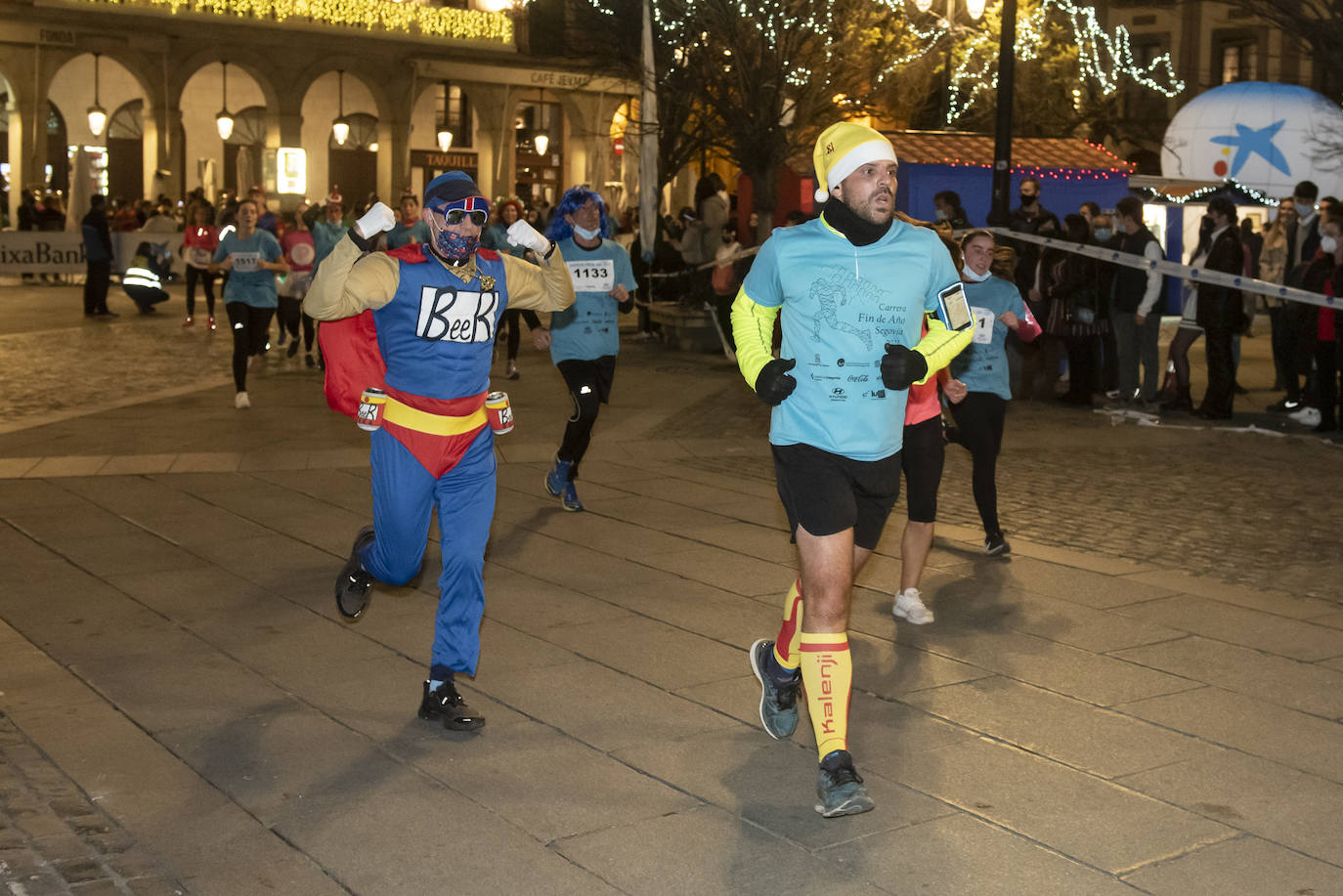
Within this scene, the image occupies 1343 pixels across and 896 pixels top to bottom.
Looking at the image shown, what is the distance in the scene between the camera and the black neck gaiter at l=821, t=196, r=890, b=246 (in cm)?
473

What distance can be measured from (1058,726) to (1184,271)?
866 cm

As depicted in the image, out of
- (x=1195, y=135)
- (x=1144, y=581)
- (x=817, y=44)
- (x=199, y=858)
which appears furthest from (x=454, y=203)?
(x=1195, y=135)

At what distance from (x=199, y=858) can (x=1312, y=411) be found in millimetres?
11908

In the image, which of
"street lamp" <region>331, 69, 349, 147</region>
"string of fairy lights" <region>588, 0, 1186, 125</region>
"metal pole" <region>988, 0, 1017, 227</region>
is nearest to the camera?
"metal pole" <region>988, 0, 1017, 227</region>

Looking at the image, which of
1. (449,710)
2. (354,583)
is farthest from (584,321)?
(449,710)

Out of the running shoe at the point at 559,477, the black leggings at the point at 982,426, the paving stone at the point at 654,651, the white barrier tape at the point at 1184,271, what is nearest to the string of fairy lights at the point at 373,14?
the white barrier tape at the point at 1184,271

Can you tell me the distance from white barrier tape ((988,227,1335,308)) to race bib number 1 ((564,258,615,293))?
4493 millimetres

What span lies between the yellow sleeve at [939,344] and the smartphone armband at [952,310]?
15mm

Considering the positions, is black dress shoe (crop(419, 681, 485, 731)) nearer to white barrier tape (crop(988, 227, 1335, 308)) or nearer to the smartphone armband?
the smartphone armband

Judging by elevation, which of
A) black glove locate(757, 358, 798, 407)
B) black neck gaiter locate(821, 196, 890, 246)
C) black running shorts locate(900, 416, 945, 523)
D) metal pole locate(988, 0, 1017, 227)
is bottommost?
black running shorts locate(900, 416, 945, 523)

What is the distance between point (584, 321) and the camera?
9.57 m

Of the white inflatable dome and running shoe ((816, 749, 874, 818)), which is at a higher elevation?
the white inflatable dome

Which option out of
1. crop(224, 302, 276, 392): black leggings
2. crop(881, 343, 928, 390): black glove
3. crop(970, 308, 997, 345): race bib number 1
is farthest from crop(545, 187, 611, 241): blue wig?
crop(881, 343, 928, 390): black glove

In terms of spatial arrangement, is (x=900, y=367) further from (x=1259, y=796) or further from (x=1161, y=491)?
(x=1161, y=491)
